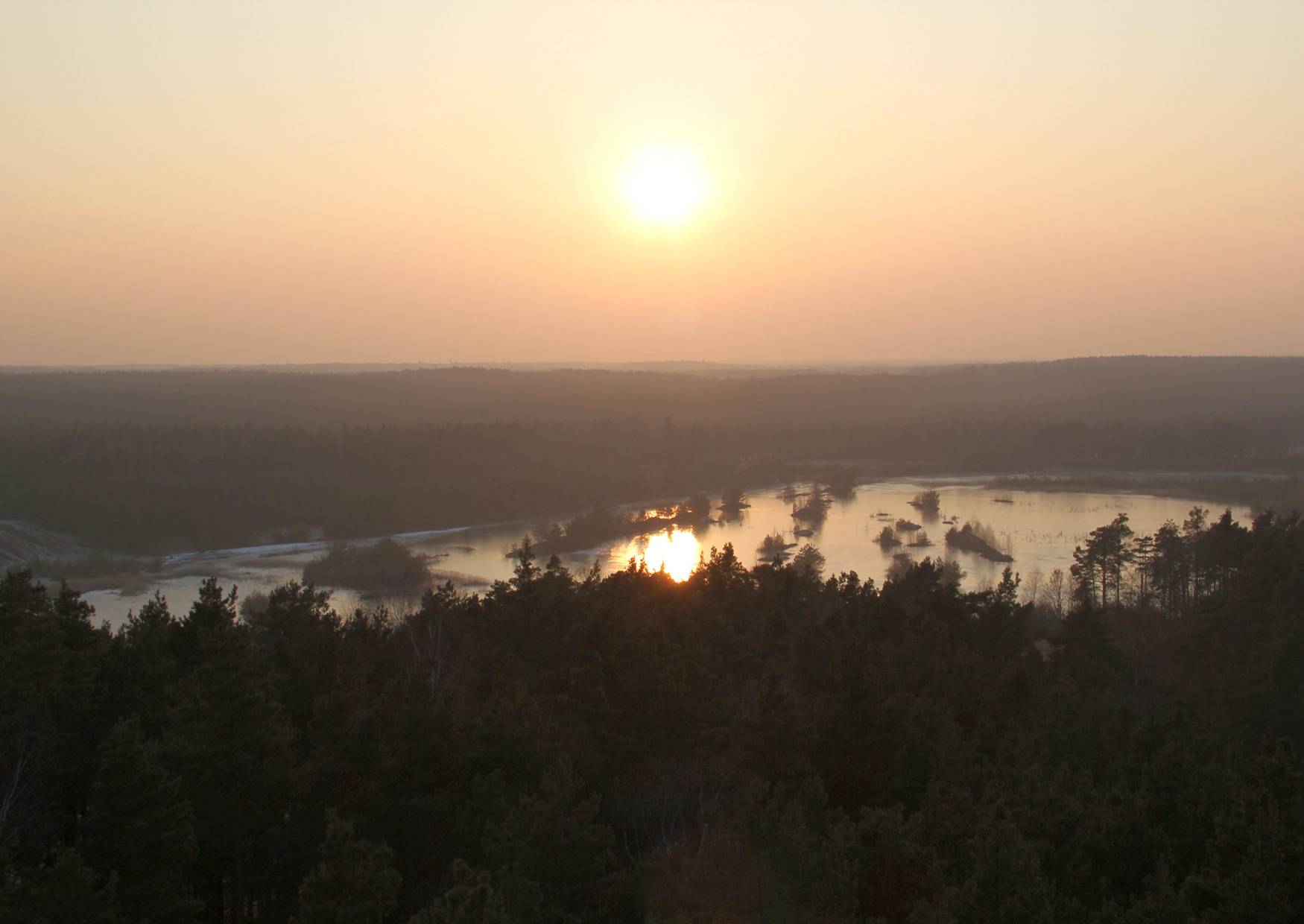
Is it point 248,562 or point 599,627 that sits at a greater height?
point 599,627

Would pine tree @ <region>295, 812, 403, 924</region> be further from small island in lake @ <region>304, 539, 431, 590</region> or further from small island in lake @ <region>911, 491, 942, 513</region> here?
small island in lake @ <region>911, 491, 942, 513</region>

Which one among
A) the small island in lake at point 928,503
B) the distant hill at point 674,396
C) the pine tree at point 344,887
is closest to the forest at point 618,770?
the pine tree at point 344,887

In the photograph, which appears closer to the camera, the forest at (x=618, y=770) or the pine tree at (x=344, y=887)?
the pine tree at (x=344, y=887)

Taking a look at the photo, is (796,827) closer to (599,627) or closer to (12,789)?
(12,789)

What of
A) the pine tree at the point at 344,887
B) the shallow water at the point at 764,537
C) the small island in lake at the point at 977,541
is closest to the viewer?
the pine tree at the point at 344,887

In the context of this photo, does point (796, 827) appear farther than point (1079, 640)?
No

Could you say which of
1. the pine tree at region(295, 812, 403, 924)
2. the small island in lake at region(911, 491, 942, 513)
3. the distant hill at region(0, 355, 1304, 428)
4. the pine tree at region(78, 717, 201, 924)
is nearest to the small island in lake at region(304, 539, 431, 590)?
the small island in lake at region(911, 491, 942, 513)

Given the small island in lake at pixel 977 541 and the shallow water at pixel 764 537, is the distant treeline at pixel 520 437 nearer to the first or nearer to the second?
the shallow water at pixel 764 537

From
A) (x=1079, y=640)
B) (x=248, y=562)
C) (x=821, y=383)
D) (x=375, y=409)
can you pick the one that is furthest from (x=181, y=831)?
(x=821, y=383)
